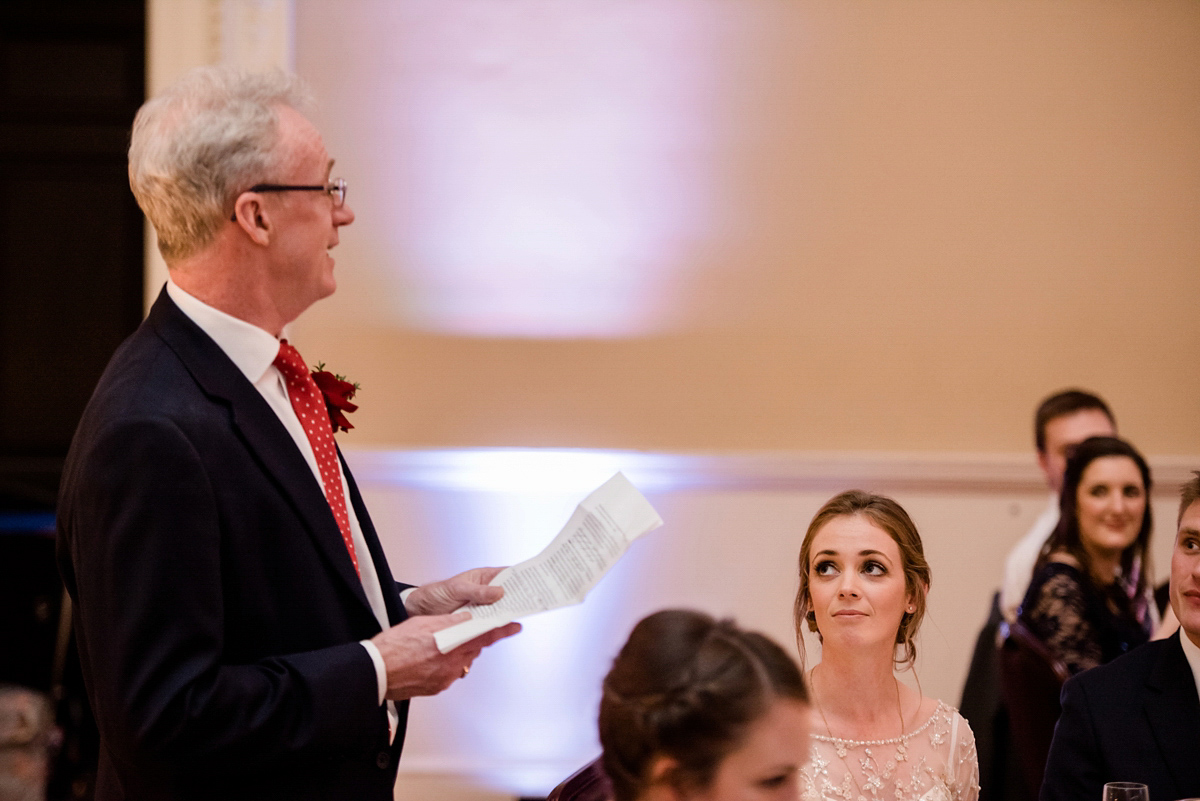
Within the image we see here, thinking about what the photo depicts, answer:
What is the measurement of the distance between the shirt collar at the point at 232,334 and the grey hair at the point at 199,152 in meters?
0.07

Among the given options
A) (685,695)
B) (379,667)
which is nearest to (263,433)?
(379,667)

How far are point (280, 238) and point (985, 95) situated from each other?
11.5 feet

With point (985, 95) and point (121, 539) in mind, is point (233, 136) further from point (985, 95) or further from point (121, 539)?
point (985, 95)

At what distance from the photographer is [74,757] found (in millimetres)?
4023

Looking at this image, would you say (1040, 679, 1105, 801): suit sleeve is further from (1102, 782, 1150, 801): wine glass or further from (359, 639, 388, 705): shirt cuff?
(359, 639, 388, 705): shirt cuff

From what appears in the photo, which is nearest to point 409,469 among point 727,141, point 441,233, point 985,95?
point 441,233

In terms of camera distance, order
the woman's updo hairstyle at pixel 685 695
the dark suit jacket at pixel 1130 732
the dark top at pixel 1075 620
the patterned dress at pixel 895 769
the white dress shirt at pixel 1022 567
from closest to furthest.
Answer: the woman's updo hairstyle at pixel 685 695, the dark suit jacket at pixel 1130 732, the patterned dress at pixel 895 769, the dark top at pixel 1075 620, the white dress shirt at pixel 1022 567

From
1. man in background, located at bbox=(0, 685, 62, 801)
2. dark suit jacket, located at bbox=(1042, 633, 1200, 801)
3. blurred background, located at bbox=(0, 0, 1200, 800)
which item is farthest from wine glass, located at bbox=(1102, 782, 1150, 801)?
man in background, located at bbox=(0, 685, 62, 801)

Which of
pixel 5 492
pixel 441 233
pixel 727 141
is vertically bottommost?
pixel 5 492

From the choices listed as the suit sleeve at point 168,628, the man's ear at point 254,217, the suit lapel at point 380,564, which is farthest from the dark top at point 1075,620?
the man's ear at point 254,217

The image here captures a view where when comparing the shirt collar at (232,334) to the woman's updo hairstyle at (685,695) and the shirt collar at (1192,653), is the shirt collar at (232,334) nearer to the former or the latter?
the woman's updo hairstyle at (685,695)

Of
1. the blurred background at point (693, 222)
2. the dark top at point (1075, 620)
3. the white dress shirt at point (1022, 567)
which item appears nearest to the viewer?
the dark top at point (1075, 620)

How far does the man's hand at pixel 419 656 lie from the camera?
1519 millimetres

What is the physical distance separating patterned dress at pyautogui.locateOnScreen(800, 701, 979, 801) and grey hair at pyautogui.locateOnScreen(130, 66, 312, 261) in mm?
1367
